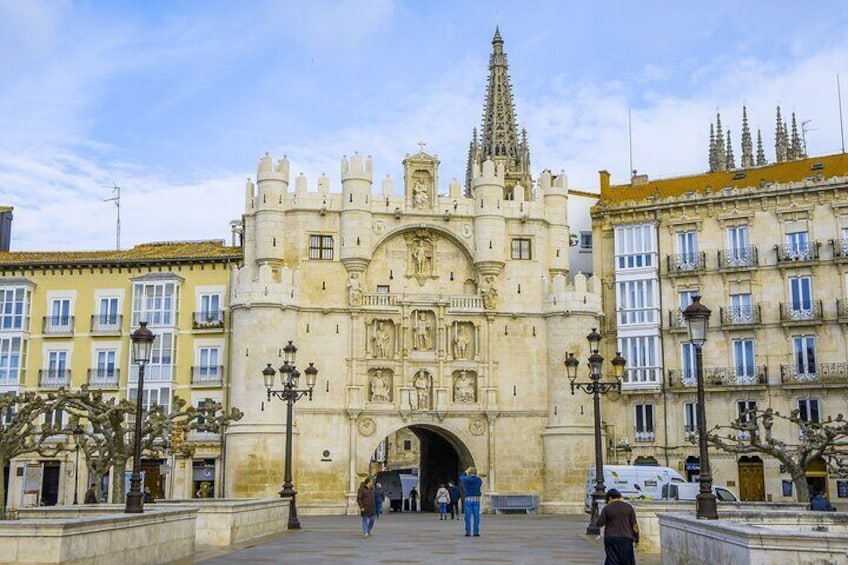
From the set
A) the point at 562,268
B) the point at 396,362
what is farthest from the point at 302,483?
the point at 562,268

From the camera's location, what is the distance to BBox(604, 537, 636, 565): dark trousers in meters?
17.1

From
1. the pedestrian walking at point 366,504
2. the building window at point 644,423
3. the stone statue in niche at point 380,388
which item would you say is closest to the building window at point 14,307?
the stone statue in niche at point 380,388

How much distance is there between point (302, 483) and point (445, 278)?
1313 cm

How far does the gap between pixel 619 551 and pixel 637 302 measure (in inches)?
1592

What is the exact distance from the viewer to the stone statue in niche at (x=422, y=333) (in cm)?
5444

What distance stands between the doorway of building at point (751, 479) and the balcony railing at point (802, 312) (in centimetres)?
723

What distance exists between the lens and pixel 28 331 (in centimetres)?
5712

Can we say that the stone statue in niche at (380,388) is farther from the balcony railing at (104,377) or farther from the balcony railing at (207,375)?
the balcony railing at (104,377)

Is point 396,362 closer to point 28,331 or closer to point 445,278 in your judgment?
point 445,278

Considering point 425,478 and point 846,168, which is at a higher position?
point 846,168

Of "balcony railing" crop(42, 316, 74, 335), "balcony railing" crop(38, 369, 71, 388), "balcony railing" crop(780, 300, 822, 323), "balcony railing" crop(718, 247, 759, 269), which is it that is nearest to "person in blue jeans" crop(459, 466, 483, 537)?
"balcony railing" crop(780, 300, 822, 323)

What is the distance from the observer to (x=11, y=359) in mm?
56531

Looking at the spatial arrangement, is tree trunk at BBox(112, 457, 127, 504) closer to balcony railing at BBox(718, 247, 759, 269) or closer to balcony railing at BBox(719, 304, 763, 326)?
balcony railing at BBox(719, 304, 763, 326)

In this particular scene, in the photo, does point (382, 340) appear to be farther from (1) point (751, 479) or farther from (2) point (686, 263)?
(1) point (751, 479)
